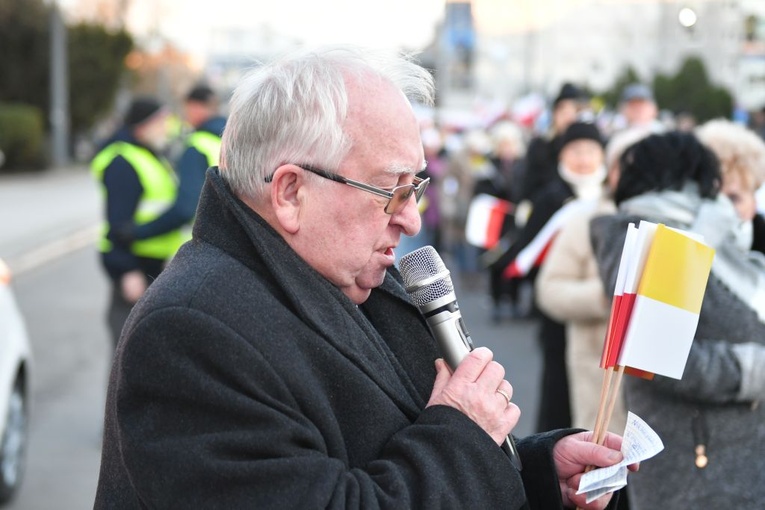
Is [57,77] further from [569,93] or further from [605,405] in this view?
A: [605,405]

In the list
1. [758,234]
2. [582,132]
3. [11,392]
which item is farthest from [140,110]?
[758,234]

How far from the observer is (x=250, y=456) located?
1.96 metres

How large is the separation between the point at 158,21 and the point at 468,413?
5565 cm

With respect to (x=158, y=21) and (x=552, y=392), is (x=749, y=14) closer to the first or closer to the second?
(x=552, y=392)

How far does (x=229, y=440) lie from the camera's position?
1943 mm

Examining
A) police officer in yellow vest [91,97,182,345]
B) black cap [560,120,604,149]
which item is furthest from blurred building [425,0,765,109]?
police officer in yellow vest [91,97,182,345]

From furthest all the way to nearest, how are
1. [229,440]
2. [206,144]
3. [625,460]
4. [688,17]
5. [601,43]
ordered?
1. [601,43]
2. [688,17]
3. [206,144]
4. [625,460]
5. [229,440]

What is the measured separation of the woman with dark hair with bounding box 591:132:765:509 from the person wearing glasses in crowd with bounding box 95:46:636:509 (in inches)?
51.3

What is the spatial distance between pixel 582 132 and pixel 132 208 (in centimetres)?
276

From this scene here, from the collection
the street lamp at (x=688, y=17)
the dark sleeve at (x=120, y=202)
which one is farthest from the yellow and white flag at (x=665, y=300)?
the street lamp at (x=688, y=17)

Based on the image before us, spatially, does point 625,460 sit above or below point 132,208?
above

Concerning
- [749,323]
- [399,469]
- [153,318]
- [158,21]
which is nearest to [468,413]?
[399,469]

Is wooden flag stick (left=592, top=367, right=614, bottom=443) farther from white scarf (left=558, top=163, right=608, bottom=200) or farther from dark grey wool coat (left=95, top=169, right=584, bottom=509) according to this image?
white scarf (left=558, top=163, right=608, bottom=200)

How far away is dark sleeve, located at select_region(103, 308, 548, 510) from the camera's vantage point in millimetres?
1948
